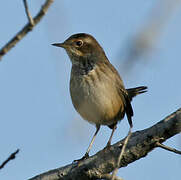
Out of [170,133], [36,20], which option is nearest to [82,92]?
[170,133]

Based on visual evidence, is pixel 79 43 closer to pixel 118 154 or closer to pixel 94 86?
pixel 94 86

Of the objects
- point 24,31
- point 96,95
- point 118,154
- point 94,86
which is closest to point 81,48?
point 94,86

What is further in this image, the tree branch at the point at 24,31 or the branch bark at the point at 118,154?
the branch bark at the point at 118,154

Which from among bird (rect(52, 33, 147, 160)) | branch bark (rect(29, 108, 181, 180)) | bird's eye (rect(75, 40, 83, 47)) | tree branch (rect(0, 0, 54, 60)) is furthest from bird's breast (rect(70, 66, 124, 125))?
tree branch (rect(0, 0, 54, 60))

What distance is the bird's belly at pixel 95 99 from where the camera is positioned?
22.1ft

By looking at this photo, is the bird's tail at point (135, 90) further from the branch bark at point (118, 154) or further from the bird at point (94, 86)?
the branch bark at point (118, 154)

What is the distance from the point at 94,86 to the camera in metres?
6.75

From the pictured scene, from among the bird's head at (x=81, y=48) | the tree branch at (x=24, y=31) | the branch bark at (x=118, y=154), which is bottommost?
the branch bark at (x=118, y=154)

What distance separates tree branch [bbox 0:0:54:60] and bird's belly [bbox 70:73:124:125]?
14.3 feet

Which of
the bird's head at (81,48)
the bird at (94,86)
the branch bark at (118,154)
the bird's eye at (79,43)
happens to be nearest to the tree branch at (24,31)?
the branch bark at (118,154)

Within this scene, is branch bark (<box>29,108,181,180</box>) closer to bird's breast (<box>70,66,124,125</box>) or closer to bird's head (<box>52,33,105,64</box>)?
bird's breast (<box>70,66,124,125</box>)

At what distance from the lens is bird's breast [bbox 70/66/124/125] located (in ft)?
22.1

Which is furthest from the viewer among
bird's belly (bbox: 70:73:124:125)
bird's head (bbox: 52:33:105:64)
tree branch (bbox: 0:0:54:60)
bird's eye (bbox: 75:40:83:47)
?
bird's eye (bbox: 75:40:83:47)

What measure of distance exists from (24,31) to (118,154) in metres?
3.26
